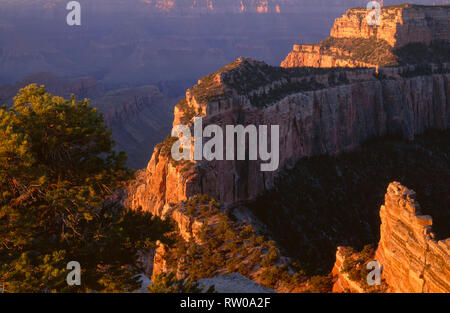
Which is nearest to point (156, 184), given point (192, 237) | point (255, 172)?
point (255, 172)

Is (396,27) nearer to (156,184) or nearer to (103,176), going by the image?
(156,184)

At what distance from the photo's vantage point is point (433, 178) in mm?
62594

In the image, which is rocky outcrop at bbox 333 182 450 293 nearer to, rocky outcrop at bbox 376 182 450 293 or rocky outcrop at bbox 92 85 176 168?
rocky outcrop at bbox 376 182 450 293

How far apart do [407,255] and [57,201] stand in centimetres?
1443

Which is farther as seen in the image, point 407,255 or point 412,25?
point 412,25

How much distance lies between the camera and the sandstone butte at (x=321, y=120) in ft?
68.1

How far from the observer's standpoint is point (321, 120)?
65.2 metres

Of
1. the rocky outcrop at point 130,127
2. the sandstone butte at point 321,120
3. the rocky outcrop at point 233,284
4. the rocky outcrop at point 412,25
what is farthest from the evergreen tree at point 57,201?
the rocky outcrop at point 130,127

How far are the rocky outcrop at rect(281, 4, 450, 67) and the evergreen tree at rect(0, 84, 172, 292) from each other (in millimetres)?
73418

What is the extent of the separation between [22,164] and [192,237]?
18691 millimetres

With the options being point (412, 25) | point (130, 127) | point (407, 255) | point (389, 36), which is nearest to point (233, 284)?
point (407, 255)

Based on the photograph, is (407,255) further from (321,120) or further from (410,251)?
(321,120)

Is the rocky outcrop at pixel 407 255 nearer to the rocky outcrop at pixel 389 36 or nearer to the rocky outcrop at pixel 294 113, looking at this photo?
the rocky outcrop at pixel 294 113

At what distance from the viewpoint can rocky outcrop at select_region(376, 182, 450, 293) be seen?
60.8 feet
